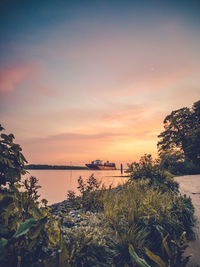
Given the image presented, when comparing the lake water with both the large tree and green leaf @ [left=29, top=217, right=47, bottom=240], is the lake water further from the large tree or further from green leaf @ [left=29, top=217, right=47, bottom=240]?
the large tree

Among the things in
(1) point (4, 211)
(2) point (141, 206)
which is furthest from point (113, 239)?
(1) point (4, 211)

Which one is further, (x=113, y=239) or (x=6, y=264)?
(x=113, y=239)

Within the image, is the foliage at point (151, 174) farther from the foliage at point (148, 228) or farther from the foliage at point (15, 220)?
the foliage at point (15, 220)

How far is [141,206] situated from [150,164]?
151 inches

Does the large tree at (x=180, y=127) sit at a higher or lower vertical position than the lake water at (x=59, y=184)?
higher

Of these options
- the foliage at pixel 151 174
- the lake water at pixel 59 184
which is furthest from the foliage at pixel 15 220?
the foliage at pixel 151 174

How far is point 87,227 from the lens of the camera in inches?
91.8

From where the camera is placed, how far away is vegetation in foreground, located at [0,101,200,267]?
53.8 inches

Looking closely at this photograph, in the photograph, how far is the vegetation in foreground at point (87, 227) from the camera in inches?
53.8

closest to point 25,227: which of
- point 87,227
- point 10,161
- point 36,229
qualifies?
point 36,229

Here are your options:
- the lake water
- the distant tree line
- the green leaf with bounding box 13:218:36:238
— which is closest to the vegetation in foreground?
the green leaf with bounding box 13:218:36:238

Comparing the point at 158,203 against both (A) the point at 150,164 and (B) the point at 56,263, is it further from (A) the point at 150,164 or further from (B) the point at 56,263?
(A) the point at 150,164

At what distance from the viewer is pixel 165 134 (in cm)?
2602

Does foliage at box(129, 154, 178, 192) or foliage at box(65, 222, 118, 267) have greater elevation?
foliage at box(129, 154, 178, 192)
